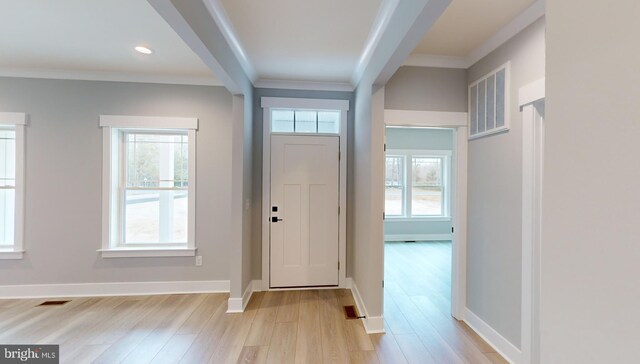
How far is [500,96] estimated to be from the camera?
2.14m

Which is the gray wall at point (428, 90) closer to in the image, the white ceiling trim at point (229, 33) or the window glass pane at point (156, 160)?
the white ceiling trim at point (229, 33)

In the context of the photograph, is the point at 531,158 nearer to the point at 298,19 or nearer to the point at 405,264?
the point at 298,19

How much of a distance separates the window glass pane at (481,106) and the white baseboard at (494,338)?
176 cm

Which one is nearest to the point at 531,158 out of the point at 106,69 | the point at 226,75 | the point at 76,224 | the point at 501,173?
the point at 501,173

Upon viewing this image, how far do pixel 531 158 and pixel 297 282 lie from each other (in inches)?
108

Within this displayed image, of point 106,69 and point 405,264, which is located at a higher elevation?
point 106,69

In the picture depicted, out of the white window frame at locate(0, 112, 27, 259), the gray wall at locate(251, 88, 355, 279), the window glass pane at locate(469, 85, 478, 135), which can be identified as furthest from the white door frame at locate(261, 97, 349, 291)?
the white window frame at locate(0, 112, 27, 259)

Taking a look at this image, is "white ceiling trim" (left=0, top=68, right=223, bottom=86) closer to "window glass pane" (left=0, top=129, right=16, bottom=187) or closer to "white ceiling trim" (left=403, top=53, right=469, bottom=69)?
"window glass pane" (left=0, top=129, right=16, bottom=187)

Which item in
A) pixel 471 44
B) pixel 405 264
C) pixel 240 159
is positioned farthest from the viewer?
pixel 405 264

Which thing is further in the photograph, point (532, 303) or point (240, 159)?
point (240, 159)

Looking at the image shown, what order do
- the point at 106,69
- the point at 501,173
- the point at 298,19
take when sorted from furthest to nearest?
the point at 106,69, the point at 501,173, the point at 298,19

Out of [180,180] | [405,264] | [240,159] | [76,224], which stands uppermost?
[240,159]

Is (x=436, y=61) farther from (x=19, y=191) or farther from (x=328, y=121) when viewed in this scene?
(x=19, y=191)

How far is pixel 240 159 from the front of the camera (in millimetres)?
2783
